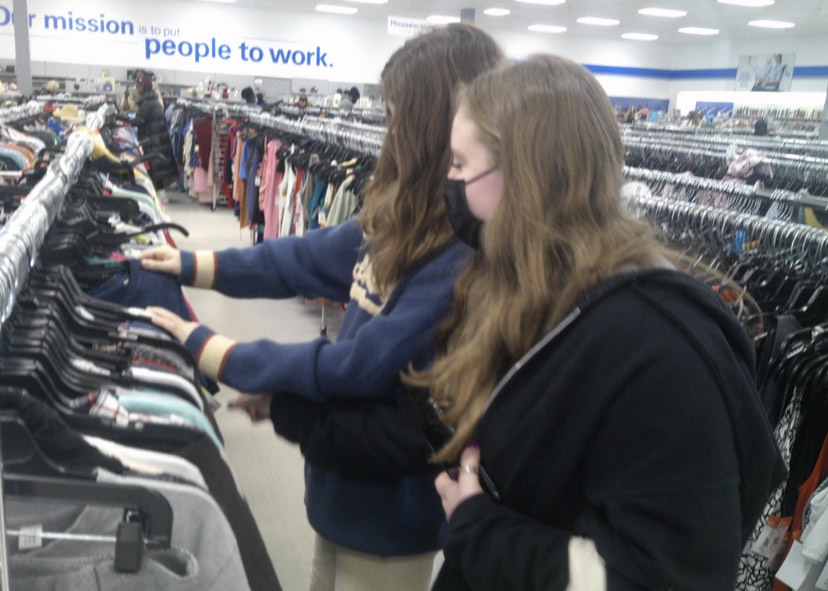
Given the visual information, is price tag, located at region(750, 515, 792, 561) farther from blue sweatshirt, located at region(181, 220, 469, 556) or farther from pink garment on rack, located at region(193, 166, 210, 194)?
pink garment on rack, located at region(193, 166, 210, 194)

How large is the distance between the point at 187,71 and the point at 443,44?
14.4m

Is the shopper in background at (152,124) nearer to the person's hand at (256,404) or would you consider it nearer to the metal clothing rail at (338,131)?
the metal clothing rail at (338,131)

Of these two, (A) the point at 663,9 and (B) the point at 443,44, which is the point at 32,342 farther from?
(A) the point at 663,9

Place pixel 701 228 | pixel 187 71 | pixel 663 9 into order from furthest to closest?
pixel 187 71 < pixel 663 9 < pixel 701 228

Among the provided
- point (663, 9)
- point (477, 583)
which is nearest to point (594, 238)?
point (477, 583)

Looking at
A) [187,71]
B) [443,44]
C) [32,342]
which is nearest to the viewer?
[32,342]

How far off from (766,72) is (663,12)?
4.05 metres

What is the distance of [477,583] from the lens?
0.94 metres

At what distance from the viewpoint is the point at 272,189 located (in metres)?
4.91

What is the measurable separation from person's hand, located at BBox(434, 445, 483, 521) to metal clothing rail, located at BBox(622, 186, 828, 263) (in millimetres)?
1209

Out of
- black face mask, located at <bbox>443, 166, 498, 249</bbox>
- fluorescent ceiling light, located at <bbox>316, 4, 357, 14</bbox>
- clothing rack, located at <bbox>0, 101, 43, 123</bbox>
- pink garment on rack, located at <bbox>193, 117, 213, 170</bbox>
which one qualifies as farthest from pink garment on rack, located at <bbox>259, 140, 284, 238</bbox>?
fluorescent ceiling light, located at <bbox>316, 4, 357, 14</bbox>

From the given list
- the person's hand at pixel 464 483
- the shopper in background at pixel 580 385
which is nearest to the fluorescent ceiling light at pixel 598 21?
the shopper in background at pixel 580 385

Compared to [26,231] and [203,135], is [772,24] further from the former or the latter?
[26,231]

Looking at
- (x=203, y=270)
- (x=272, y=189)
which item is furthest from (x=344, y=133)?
(x=203, y=270)
